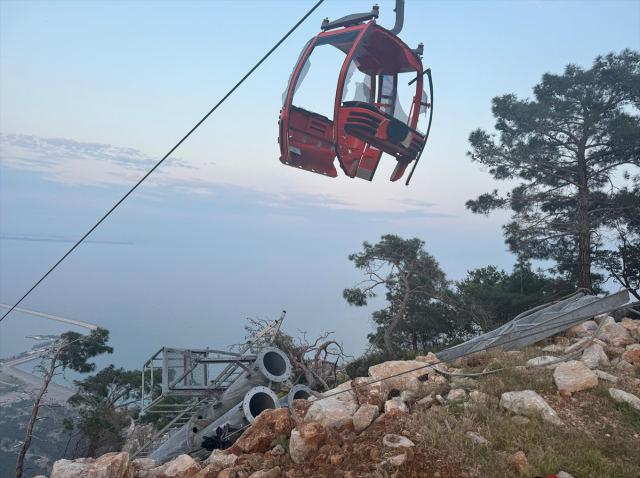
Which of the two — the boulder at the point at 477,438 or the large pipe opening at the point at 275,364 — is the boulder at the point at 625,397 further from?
the large pipe opening at the point at 275,364

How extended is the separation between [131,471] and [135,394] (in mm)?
16797

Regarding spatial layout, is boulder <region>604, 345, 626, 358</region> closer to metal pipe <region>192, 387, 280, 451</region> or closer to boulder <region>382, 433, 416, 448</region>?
boulder <region>382, 433, 416, 448</region>

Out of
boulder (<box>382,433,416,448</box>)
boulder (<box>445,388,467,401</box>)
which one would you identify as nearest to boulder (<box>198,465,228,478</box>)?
boulder (<box>382,433,416,448</box>)

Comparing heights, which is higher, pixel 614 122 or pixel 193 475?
pixel 614 122

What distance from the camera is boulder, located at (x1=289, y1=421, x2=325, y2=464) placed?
4348 mm

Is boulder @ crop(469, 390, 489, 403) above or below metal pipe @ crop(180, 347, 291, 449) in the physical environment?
above

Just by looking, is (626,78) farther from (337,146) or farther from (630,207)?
(337,146)

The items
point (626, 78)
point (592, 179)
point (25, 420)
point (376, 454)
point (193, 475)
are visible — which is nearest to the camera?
point (376, 454)

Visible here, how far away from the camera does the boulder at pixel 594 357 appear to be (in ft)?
18.3

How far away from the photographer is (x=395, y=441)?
4.05 metres

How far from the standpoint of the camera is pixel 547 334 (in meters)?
7.01

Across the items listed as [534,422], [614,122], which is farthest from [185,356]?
[614,122]

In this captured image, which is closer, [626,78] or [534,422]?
[534,422]

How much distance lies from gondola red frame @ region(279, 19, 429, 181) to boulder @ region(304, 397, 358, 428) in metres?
3.82
